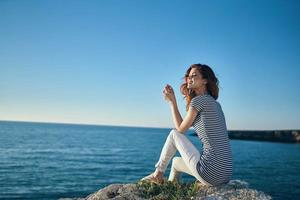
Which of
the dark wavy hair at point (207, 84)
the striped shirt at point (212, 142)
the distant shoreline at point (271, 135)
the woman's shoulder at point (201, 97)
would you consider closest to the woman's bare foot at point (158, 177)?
the striped shirt at point (212, 142)

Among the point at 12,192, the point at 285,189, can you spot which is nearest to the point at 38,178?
the point at 12,192

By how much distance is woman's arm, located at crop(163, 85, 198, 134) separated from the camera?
21.0 feet

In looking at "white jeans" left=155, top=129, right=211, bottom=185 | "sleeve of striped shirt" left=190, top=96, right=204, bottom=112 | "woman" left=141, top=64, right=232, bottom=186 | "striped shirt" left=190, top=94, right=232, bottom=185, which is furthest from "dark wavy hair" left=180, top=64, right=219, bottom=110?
"white jeans" left=155, top=129, right=211, bottom=185

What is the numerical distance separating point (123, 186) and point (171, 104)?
208cm

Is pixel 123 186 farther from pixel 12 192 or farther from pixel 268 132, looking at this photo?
pixel 268 132

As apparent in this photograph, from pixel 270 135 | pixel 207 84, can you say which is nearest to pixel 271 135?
pixel 270 135

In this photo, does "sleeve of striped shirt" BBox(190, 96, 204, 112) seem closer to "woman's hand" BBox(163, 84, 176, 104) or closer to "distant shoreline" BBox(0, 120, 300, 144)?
"woman's hand" BBox(163, 84, 176, 104)

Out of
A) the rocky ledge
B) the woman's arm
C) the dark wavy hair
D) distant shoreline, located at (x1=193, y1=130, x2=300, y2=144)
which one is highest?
the dark wavy hair

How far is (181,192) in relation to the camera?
256 inches

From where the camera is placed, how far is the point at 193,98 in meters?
6.52

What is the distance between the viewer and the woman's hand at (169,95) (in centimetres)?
700

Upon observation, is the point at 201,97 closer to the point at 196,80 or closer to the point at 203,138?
the point at 196,80

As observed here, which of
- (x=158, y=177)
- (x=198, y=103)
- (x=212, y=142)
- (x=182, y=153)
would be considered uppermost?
(x=198, y=103)

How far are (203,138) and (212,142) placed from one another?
0.61 ft
